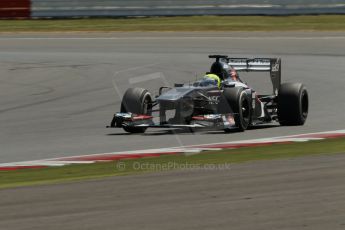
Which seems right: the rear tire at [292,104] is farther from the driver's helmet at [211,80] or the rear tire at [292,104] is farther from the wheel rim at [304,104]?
the driver's helmet at [211,80]

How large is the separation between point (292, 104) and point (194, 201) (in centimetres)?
756

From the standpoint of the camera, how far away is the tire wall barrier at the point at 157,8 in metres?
37.9

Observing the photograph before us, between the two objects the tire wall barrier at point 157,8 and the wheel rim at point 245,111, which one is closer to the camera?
the wheel rim at point 245,111

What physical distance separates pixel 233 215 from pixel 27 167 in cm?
457

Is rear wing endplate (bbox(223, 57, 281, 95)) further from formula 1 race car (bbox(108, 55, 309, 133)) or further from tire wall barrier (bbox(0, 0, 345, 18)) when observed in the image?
tire wall barrier (bbox(0, 0, 345, 18))

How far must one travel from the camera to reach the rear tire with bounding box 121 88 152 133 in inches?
592

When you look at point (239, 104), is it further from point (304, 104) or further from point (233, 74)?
point (304, 104)

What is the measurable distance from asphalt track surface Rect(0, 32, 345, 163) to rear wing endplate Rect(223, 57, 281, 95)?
1032 mm

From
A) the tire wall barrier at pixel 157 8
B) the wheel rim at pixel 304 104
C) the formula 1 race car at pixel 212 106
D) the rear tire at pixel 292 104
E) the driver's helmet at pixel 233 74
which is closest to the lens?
the formula 1 race car at pixel 212 106

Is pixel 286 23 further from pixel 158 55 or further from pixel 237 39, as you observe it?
pixel 158 55

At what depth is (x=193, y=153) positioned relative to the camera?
12.5 meters

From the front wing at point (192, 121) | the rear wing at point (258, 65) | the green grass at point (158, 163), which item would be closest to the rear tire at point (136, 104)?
the front wing at point (192, 121)

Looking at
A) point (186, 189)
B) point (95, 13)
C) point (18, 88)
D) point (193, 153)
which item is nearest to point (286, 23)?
A: point (95, 13)

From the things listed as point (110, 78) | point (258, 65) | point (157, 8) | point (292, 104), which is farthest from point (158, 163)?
point (157, 8)
